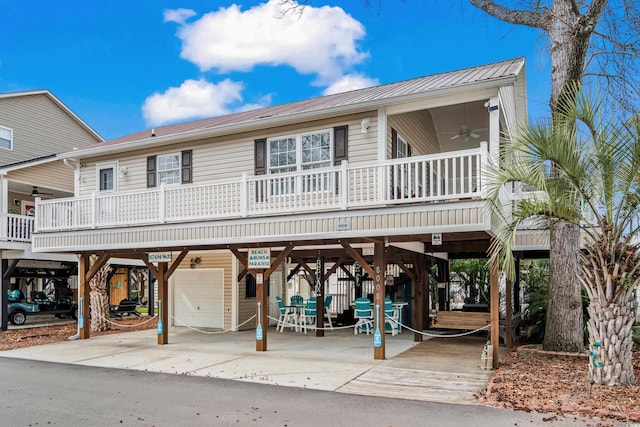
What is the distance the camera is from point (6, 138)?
2262 cm

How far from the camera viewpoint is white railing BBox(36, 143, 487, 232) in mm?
10391

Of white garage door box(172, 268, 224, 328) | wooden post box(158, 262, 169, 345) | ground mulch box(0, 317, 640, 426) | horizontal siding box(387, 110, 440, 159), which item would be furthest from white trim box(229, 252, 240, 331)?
ground mulch box(0, 317, 640, 426)

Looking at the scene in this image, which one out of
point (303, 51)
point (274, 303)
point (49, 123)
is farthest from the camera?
point (303, 51)

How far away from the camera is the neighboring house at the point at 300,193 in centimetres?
1024

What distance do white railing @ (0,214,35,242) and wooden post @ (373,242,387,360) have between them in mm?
12766

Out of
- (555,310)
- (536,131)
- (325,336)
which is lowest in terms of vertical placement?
(325,336)

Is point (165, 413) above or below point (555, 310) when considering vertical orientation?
below

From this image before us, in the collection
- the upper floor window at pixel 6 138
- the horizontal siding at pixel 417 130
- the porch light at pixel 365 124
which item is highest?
the upper floor window at pixel 6 138

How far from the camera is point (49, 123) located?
2500 cm

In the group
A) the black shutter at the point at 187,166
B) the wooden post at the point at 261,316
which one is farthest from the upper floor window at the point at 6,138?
the wooden post at the point at 261,316

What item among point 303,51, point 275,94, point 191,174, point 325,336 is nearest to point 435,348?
→ point 325,336

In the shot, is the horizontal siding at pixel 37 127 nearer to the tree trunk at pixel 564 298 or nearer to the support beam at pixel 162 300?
the support beam at pixel 162 300

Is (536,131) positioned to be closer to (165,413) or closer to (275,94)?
(165,413)

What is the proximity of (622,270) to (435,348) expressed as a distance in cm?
569
